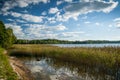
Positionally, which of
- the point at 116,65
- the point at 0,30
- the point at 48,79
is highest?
the point at 0,30

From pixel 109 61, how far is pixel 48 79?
181 inches

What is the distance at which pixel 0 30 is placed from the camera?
33500 millimetres

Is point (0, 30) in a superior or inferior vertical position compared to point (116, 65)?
superior

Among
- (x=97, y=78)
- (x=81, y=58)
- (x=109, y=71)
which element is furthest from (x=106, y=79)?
(x=81, y=58)

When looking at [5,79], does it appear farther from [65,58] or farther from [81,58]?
[65,58]

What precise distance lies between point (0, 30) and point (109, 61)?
93.1 feet

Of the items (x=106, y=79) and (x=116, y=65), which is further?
(x=116, y=65)

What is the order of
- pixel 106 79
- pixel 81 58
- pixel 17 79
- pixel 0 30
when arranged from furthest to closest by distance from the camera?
pixel 0 30 → pixel 81 58 → pixel 106 79 → pixel 17 79

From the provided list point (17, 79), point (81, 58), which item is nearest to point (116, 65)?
point (81, 58)

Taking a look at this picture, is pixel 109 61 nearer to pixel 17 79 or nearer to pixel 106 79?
pixel 106 79

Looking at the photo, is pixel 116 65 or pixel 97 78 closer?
pixel 97 78

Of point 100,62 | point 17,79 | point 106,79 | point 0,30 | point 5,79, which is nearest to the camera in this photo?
point 5,79

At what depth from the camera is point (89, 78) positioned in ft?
30.3

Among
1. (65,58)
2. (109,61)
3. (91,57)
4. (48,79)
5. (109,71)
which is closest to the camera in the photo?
(48,79)
